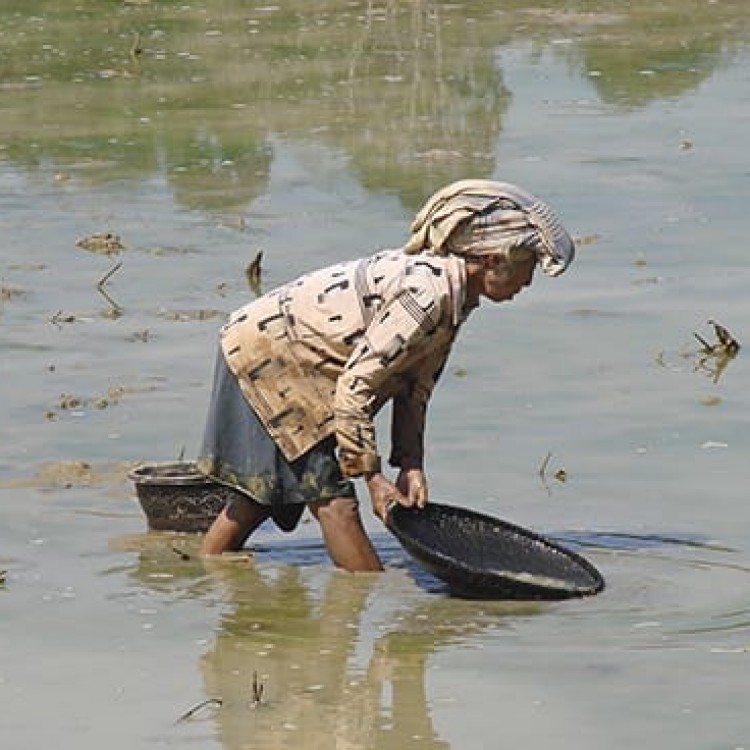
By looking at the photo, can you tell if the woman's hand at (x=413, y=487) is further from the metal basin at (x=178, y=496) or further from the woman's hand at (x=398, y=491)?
the metal basin at (x=178, y=496)

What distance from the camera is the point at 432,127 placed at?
14.2 metres

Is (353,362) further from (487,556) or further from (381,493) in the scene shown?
(487,556)

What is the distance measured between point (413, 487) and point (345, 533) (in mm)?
244

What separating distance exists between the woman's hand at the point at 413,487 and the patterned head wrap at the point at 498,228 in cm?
74

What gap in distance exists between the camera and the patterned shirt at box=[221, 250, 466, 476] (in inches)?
255

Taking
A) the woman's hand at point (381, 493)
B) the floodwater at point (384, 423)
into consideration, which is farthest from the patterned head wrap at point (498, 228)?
the floodwater at point (384, 423)

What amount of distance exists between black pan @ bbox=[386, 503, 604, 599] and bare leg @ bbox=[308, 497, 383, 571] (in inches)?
6.9

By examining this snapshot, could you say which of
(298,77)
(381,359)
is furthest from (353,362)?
(298,77)

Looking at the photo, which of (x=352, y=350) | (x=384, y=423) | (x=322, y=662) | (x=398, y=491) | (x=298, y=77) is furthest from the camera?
(x=298, y=77)

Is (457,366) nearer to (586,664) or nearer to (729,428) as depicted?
(729,428)

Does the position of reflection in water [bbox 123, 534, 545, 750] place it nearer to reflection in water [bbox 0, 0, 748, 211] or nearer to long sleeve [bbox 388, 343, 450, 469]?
long sleeve [bbox 388, 343, 450, 469]

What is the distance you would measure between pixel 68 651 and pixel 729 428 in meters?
3.02

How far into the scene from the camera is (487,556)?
6996 mm

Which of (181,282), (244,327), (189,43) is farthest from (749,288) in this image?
(189,43)
